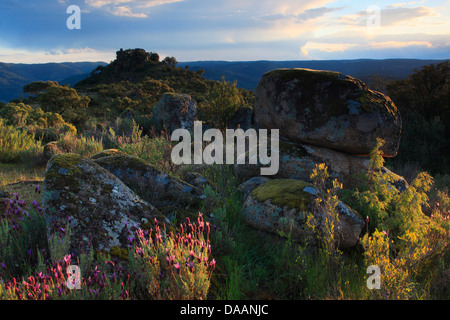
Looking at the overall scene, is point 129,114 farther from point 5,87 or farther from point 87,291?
point 5,87

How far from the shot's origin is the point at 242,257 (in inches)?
140

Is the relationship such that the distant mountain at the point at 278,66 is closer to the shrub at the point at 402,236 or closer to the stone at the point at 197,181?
the stone at the point at 197,181

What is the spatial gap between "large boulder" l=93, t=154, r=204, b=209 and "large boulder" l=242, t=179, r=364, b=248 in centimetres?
102

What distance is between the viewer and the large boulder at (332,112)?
5527mm

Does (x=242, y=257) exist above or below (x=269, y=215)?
below

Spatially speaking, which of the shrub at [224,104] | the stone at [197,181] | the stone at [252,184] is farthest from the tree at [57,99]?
the stone at [252,184]

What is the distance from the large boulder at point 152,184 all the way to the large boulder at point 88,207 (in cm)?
103

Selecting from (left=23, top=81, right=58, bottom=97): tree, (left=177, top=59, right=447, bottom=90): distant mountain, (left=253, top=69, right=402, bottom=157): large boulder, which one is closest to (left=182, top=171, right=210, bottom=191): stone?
(left=253, top=69, right=402, bottom=157): large boulder

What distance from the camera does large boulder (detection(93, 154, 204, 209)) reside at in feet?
15.6

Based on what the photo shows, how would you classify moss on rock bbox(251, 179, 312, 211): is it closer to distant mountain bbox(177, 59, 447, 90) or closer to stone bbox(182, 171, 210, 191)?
stone bbox(182, 171, 210, 191)

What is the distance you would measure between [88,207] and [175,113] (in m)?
10.8

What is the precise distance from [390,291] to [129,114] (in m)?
15.8
